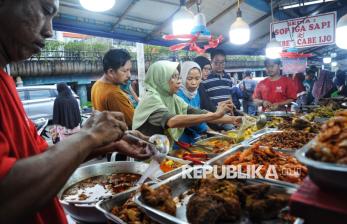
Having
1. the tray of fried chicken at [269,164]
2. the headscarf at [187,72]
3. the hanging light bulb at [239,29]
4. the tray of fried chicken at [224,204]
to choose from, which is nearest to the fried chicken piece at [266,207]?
the tray of fried chicken at [224,204]

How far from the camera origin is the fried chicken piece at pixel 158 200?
4.09 ft

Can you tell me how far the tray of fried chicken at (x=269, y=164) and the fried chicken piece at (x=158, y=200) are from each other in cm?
54

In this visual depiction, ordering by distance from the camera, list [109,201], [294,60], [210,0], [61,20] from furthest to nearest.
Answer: [294,60], [210,0], [61,20], [109,201]

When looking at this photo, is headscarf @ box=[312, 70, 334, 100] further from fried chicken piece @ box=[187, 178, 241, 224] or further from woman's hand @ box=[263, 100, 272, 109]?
fried chicken piece @ box=[187, 178, 241, 224]

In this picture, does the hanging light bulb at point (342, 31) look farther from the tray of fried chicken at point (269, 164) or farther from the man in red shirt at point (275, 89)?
the tray of fried chicken at point (269, 164)

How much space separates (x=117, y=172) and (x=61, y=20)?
3.91m

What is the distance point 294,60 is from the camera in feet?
38.7

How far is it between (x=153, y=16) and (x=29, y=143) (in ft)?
17.0

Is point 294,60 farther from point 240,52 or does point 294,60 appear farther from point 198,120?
point 198,120

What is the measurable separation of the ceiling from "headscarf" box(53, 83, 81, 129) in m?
2.74

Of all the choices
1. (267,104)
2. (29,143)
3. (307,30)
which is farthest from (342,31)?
(29,143)

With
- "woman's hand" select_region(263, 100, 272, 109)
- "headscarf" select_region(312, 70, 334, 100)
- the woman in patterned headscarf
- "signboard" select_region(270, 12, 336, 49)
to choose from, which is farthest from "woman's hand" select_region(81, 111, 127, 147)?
"headscarf" select_region(312, 70, 334, 100)

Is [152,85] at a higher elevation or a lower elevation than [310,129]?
higher

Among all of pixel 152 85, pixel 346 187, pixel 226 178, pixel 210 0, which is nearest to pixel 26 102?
pixel 210 0
